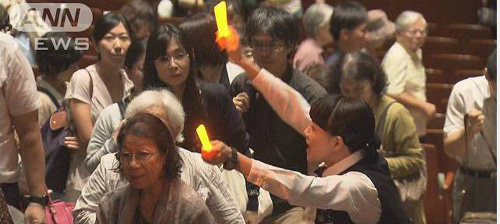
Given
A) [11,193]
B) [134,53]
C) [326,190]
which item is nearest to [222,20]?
[326,190]

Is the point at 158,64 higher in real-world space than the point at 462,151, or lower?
higher

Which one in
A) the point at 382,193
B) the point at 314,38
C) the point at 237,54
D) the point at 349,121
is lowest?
the point at 314,38

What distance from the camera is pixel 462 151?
6.74m

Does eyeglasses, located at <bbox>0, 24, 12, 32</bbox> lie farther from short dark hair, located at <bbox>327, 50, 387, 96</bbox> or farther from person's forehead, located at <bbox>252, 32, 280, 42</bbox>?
short dark hair, located at <bbox>327, 50, 387, 96</bbox>

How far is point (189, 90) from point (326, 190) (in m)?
1.07

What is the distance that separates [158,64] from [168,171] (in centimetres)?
92

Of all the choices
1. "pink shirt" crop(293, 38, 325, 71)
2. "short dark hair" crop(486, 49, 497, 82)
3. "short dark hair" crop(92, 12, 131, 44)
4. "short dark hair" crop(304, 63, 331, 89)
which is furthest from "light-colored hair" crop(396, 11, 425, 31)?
"short dark hair" crop(92, 12, 131, 44)

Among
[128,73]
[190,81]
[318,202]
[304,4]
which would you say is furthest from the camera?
[304,4]

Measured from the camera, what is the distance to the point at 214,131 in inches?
213

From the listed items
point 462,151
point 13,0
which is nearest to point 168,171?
point 13,0

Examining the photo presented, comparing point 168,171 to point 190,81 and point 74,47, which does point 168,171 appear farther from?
point 74,47

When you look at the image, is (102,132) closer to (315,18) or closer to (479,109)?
(479,109)

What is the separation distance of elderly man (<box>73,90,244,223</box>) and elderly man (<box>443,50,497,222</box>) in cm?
195

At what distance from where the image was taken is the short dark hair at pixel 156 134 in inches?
179
